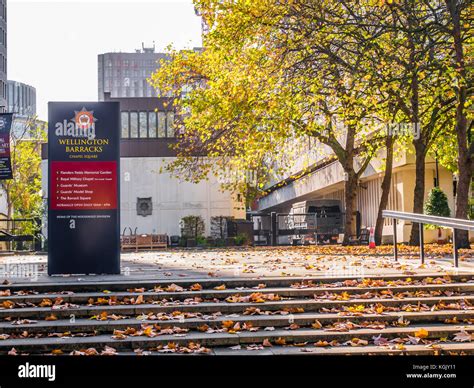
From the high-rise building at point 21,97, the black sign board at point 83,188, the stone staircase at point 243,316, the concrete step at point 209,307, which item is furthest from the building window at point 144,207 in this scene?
the high-rise building at point 21,97

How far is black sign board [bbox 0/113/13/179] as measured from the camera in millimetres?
29000

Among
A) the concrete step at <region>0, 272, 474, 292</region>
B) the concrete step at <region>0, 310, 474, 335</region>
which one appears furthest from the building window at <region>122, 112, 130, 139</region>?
the concrete step at <region>0, 310, 474, 335</region>

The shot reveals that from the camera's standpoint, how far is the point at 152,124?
45.3 m

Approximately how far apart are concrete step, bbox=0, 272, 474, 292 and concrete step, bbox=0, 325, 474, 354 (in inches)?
88.3

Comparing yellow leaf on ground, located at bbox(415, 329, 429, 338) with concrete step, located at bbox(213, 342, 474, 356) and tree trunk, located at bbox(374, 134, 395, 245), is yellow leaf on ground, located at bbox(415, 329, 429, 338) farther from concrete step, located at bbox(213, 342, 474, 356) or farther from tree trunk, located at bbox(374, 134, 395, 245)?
tree trunk, located at bbox(374, 134, 395, 245)

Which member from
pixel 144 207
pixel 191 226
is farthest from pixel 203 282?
pixel 144 207

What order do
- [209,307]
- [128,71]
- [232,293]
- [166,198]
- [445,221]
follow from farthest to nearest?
[128,71] → [166,198] → [445,221] → [232,293] → [209,307]

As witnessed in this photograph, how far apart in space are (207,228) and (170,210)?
7.71 feet

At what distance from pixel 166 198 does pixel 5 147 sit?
1421 centimetres

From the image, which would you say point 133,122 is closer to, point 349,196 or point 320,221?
point 320,221
